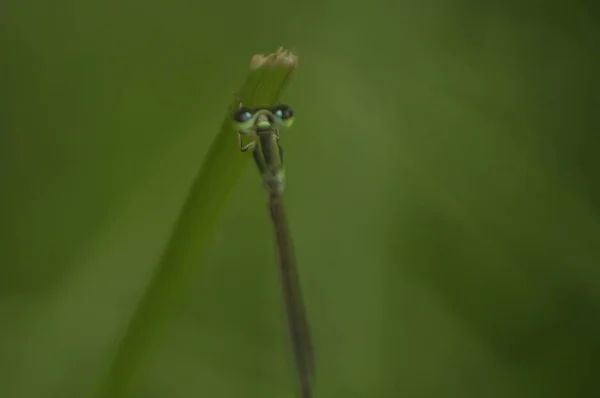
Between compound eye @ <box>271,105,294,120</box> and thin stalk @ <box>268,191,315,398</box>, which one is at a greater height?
compound eye @ <box>271,105,294,120</box>

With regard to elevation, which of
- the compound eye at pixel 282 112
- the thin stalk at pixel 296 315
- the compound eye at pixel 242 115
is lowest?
the thin stalk at pixel 296 315

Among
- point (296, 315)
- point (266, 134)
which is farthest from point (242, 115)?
point (296, 315)

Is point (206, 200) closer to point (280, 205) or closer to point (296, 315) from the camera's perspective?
point (280, 205)

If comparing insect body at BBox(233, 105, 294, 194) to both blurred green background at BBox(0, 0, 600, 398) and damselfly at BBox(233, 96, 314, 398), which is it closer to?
damselfly at BBox(233, 96, 314, 398)

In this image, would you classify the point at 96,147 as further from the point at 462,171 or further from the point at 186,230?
the point at 462,171


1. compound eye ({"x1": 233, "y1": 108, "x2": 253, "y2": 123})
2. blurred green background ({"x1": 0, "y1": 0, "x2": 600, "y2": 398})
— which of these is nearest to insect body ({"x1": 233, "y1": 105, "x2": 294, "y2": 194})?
compound eye ({"x1": 233, "y1": 108, "x2": 253, "y2": 123})

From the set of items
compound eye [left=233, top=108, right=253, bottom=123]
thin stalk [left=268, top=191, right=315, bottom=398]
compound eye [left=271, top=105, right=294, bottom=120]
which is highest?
compound eye [left=271, top=105, right=294, bottom=120]

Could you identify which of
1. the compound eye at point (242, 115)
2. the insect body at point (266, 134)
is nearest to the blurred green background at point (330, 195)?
the insect body at point (266, 134)

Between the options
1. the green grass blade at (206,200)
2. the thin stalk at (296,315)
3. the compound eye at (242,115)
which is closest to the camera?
the green grass blade at (206,200)

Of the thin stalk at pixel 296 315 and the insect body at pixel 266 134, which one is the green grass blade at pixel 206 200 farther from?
the thin stalk at pixel 296 315
